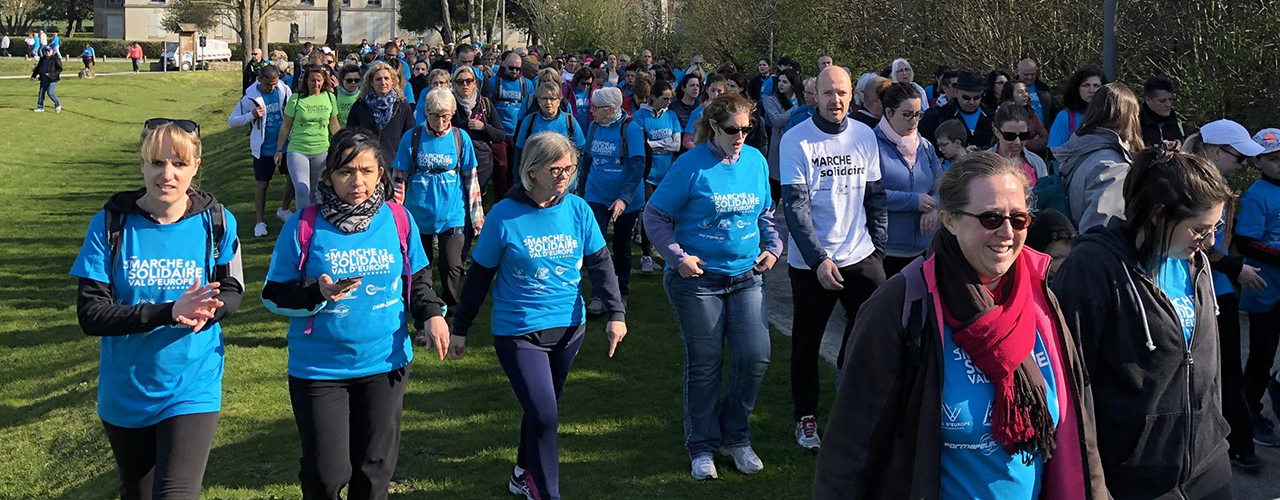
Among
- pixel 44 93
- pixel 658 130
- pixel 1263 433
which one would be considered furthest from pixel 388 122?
pixel 44 93

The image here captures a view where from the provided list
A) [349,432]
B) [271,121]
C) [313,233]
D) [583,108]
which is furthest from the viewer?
[583,108]

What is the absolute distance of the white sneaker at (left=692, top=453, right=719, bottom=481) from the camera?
20.6 ft

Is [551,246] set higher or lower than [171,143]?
lower

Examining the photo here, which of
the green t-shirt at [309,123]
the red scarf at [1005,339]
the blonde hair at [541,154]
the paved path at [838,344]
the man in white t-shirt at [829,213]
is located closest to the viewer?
the red scarf at [1005,339]

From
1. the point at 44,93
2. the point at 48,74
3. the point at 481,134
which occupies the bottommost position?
the point at 44,93

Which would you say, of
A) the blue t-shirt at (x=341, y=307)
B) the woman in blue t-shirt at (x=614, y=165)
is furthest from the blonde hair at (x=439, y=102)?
the blue t-shirt at (x=341, y=307)

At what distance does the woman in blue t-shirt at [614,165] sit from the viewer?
385 inches

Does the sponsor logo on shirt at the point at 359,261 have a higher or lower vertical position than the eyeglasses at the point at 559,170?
lower

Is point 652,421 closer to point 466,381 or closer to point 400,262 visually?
point 466,381

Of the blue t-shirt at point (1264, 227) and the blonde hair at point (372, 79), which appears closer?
the blue t-shirt at point (1264, 227)

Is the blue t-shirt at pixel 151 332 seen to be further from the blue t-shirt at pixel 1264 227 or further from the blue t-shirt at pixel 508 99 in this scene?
the blue t-shirt at pixel 508 99

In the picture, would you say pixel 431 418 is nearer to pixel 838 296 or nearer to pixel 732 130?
pixel 838 296

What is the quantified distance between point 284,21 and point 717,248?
10086 centimetres

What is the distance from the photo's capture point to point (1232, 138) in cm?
601
